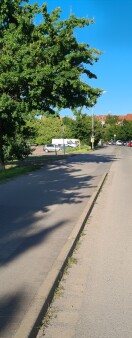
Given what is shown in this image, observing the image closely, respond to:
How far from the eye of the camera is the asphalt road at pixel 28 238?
463 centimetres

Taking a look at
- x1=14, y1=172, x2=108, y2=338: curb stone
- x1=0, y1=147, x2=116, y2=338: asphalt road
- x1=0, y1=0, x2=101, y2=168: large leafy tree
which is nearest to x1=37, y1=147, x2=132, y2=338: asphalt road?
x1=14, y1=172, x2=108, y2=338: curb stone

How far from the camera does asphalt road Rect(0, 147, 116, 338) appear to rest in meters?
4.63

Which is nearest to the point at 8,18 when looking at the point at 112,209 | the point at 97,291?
the point at 112,209

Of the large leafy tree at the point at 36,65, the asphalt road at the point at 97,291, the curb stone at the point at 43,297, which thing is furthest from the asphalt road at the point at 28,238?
the large leafy tree at the point at 36,65

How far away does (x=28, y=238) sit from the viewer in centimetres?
770

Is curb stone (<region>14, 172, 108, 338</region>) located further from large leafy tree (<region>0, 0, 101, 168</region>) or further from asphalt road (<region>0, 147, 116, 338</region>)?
large leafy tree (<region>0, 0, 101, 168</region>)

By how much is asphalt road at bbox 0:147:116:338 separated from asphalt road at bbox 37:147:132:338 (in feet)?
1.08

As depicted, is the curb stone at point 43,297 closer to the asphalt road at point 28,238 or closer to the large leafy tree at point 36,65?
the asphalt road at point 28,238

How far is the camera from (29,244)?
7246 millimetres

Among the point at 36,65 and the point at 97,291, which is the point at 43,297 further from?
the point at 36,65

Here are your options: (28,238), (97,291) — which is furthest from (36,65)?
(97,291)

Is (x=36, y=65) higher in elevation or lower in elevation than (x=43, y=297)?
higher

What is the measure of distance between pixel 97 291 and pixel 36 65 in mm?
21350

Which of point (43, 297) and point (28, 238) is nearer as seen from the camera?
point (43, 297)
